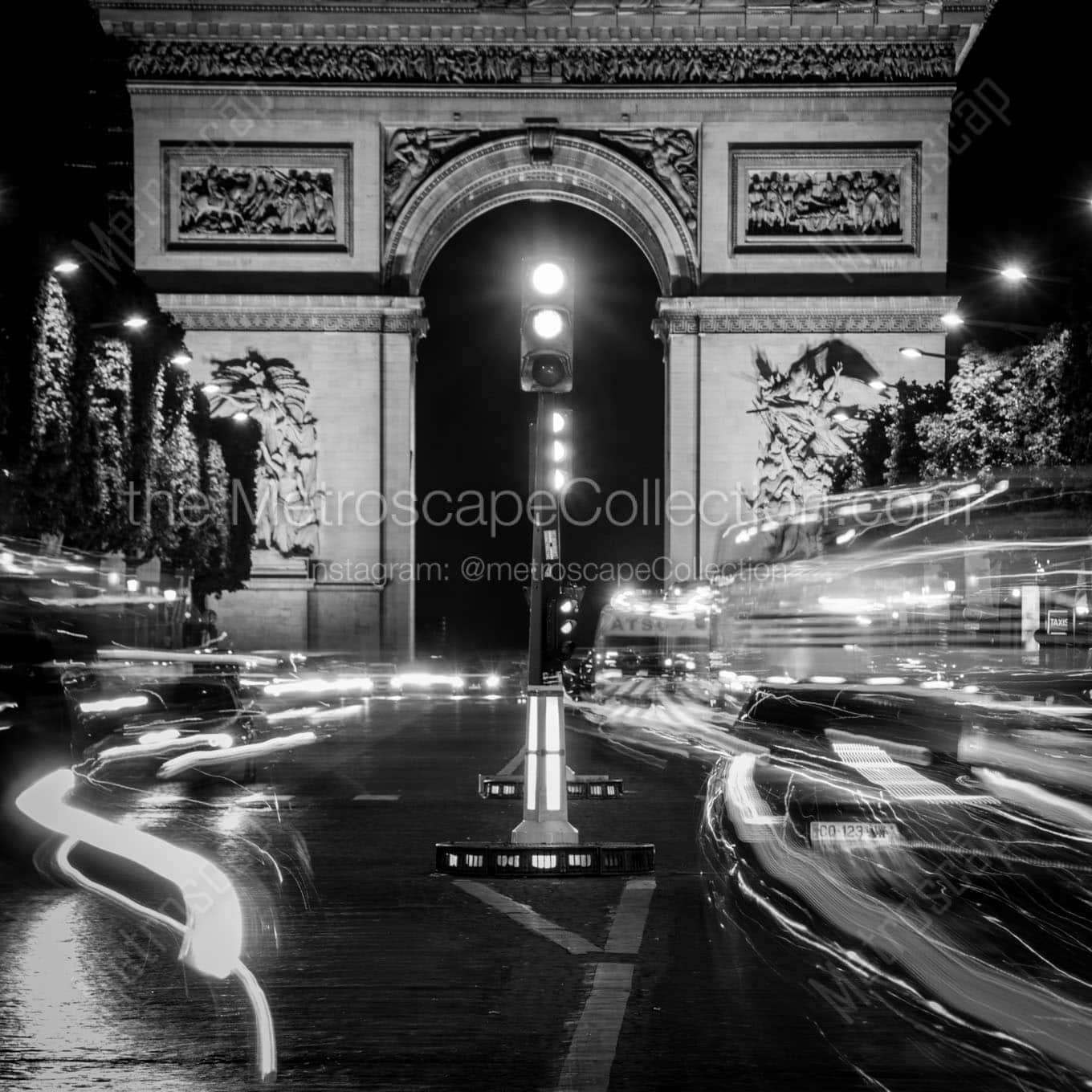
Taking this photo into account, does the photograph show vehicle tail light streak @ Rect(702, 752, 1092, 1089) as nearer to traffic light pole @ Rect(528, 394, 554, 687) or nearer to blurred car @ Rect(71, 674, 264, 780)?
traffic light pole @ Rect(528, 394, 554, 687)

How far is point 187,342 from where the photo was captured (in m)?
48.6

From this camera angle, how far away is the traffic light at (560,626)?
12.0m

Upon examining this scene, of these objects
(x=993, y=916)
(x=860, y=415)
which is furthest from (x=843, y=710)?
(x=860, y=415)

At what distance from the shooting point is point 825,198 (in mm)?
48719

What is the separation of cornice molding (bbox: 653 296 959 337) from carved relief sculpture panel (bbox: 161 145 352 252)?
9.63 metres

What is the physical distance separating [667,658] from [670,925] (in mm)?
34167

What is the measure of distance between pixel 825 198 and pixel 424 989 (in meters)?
43.3

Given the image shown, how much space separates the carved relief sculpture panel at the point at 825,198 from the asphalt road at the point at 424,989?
3729cm

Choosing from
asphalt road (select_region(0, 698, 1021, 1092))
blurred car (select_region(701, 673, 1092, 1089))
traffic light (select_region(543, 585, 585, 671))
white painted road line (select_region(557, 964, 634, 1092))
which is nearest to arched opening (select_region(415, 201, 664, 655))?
blurred car (select_region(701, 673, 1092, 1089))

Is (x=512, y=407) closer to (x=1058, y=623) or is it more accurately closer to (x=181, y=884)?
(x=1058, y=623)

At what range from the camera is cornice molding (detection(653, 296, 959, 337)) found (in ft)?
157

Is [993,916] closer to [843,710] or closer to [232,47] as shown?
[843,710]

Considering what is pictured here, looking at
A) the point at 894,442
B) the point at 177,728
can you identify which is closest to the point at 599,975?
the point at 177,728

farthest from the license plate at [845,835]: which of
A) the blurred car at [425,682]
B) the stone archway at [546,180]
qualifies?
the stone archway at [546,180]
